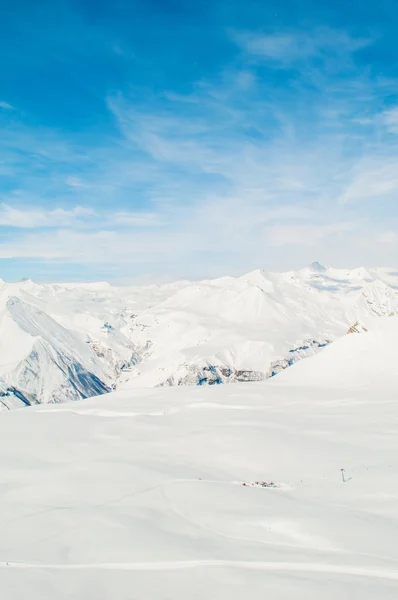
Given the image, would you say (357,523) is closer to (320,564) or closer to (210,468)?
(320,564)

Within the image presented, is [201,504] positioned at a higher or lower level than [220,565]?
lower

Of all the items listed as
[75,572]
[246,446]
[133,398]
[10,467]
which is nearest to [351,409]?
[246,446]

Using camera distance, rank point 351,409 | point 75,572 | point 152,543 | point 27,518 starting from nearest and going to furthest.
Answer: point 75,572 → point 152,543 → point 27,518 → point 351,409

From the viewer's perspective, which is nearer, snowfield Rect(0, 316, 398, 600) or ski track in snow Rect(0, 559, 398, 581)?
snowfield Rect(0, 316, 398, 600)

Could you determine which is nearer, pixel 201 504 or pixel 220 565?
pixel 220 565
